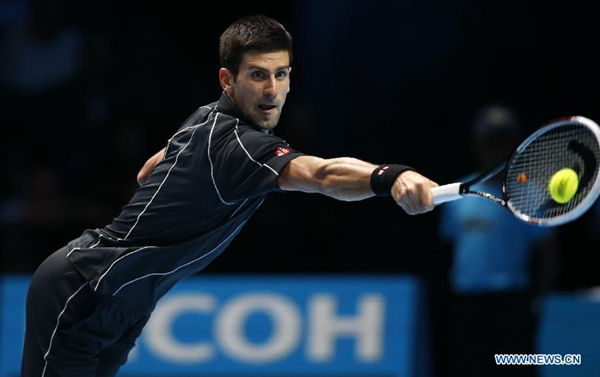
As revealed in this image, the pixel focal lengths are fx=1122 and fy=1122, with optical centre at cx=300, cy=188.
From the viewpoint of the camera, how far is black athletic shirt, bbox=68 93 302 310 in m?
4.52

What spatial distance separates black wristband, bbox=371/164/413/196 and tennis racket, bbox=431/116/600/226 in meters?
0.39

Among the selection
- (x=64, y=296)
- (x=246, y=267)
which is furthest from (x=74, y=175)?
(x=64, y=296)

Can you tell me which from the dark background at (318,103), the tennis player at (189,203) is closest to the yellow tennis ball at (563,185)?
the tennis player at (189,203)

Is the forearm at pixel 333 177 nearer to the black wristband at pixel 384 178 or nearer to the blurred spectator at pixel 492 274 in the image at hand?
the black wristband at pixel 384 178

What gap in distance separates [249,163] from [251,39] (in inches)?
24.0

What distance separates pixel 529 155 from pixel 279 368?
3.93 meters

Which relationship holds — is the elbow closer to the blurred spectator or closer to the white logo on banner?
the blurred spectator

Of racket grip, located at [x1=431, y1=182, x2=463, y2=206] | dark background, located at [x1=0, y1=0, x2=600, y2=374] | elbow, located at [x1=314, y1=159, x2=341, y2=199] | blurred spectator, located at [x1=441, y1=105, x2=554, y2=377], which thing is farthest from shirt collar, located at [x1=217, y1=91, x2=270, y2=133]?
dark background, located at [x1=0, y1=0, x2=600, y2=374]

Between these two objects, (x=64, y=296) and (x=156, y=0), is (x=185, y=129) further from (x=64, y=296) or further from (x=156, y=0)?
(x=156, y=0)

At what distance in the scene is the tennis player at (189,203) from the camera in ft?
14.6

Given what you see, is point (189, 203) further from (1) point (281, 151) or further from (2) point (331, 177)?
(2) point (331, 177)

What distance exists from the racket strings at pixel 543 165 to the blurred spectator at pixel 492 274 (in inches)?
89.0

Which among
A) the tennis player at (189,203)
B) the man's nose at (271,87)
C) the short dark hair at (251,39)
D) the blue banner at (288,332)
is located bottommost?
the blue banner at (288,332)

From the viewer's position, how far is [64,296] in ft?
16.8
